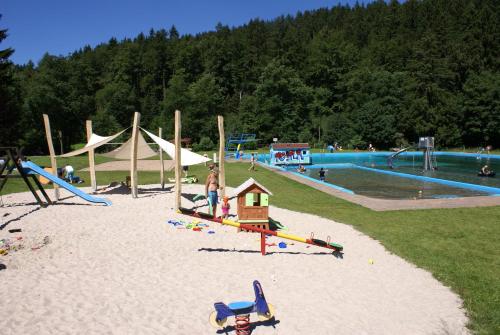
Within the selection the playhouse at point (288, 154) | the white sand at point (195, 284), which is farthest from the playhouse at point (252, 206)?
the playhouse at point (288, 154)

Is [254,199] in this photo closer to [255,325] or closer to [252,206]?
[252,206]

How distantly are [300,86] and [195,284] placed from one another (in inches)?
2157

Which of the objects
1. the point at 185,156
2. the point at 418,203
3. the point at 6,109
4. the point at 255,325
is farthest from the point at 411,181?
the point at 6,109

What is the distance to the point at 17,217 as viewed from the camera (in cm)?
1278

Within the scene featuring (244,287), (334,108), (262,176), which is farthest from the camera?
(334,108)

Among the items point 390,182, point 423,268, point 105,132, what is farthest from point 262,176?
point 105,132

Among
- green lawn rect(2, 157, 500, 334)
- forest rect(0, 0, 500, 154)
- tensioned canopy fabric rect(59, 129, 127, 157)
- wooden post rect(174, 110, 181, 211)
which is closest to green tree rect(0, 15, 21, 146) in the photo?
forest rect(0, 0, 500, 154)

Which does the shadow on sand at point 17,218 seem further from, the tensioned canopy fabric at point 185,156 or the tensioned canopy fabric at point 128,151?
the tensioned canopy fabric at point 128,151

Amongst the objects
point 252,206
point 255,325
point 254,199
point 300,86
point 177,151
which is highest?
point 300,86

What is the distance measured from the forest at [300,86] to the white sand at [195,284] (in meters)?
32.2

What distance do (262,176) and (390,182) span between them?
843 cm

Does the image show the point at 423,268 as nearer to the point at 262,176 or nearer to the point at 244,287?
the point at 244,287

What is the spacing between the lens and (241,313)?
5.80 meters

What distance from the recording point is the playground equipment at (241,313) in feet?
18.4
